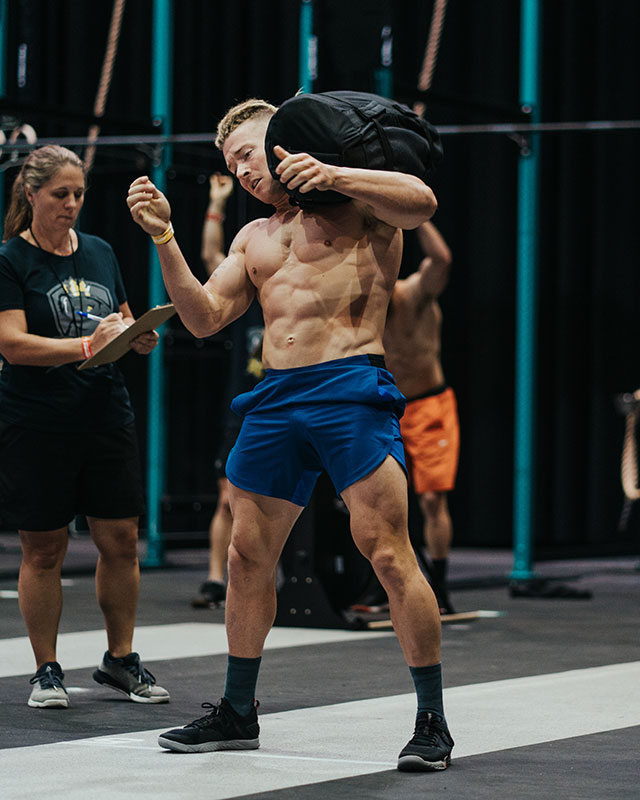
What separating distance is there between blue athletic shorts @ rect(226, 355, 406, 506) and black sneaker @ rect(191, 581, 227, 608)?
3268 millimetres

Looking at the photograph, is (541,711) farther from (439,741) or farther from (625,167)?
(625,167)

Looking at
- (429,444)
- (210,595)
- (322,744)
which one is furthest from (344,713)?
(429,444)

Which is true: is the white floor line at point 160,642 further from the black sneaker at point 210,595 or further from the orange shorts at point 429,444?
the orange shorts at point 429,444

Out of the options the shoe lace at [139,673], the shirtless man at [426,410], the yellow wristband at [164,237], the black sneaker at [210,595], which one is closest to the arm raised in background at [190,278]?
the yellow wristband at [164,237]

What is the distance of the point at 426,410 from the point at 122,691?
9.47 feet

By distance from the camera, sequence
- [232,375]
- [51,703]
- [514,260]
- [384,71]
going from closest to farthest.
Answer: [51,703] → [384,71] → [232,375] → [514,260]

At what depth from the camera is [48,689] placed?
3998 millimetres

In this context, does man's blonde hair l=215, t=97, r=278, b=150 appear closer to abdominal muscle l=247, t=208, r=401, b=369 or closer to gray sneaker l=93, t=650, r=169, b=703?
abdominal muscle l=247, t=208, r=401, b=369

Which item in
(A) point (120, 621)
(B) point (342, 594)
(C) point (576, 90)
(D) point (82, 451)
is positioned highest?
(C) point (576, 90)

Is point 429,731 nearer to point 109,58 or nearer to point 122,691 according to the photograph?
point 122,691

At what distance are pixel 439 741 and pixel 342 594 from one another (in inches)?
113

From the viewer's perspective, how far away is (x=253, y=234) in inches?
137

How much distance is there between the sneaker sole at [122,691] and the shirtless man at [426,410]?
254cm

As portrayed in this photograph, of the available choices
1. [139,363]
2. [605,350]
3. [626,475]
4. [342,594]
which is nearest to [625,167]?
[605,350]
